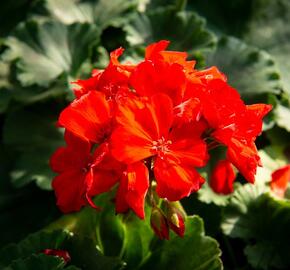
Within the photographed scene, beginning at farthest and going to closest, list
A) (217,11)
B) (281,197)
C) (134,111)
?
(217,11) → (281,197) → (134,111)

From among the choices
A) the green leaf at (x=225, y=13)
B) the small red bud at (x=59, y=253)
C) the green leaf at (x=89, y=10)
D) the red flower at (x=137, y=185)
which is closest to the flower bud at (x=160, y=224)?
the red flower at (x=137, y=185)

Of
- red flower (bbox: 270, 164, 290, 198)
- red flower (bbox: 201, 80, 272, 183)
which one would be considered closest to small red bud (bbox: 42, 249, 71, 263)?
red flower (bbox: 201, 80, 272, 183)

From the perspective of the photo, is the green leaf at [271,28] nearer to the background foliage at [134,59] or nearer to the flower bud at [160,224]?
the background foliage at [134,59]

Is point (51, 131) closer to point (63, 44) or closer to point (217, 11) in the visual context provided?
point (63, 44)

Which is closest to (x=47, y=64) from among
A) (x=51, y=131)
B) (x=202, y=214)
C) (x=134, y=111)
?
(x=51, y=131)

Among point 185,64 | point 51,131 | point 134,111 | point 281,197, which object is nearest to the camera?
point 134,111

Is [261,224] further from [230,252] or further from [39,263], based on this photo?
[39,263]

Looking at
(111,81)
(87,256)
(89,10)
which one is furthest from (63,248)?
(89,10)

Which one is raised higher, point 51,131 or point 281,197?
point 51,131
